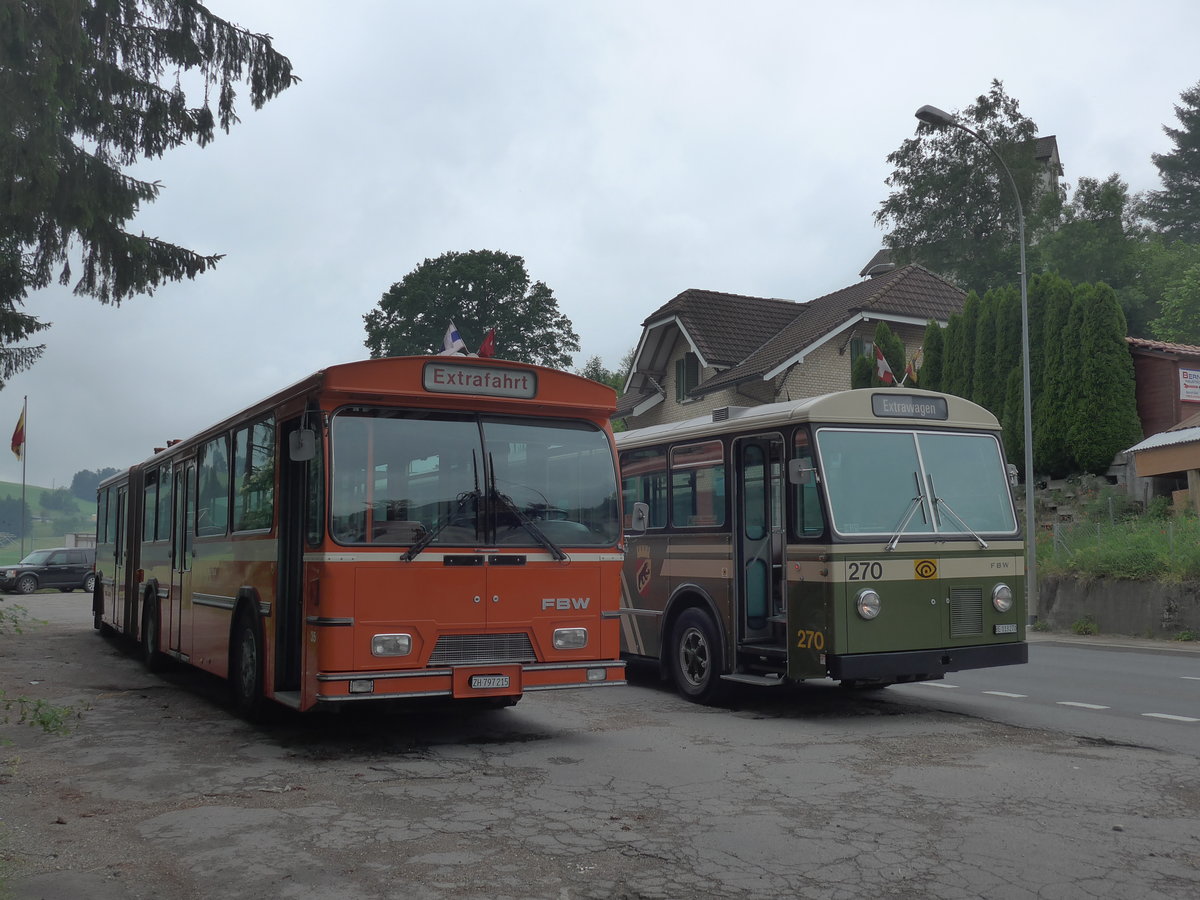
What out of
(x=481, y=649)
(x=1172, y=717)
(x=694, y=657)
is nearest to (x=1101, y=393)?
(x=1172, y=717)

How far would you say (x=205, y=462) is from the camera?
41.8 feet

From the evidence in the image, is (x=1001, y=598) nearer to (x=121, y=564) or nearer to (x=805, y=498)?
(x=805, y=498)

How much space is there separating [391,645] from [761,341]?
32.7 meters

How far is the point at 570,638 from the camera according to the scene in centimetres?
966

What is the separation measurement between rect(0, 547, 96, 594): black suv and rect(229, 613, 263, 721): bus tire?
33.3 meters

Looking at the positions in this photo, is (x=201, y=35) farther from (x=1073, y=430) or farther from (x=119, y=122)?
(x=1073, y=430)

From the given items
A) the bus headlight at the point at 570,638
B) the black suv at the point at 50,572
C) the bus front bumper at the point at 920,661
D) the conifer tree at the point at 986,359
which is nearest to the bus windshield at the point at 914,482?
the bus front bumper at the point at 920,661

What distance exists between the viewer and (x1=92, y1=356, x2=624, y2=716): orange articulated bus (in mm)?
8930

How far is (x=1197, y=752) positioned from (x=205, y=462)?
9.38m

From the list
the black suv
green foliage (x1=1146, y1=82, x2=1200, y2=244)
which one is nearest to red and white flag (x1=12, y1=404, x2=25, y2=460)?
the black suv

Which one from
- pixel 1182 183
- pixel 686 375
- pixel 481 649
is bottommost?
pixel 481 649

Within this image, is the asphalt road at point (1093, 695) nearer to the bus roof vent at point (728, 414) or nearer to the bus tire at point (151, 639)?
the bus roof vent at point (728, 414)

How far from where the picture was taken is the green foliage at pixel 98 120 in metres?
12.6

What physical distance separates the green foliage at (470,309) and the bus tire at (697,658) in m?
47.9
